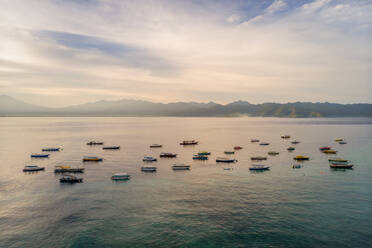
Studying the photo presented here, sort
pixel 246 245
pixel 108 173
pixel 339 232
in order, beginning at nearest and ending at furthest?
pixel 246 245 → pixel 339 232 → pixel 108 173

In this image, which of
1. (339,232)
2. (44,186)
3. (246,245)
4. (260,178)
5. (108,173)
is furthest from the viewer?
(108,173)

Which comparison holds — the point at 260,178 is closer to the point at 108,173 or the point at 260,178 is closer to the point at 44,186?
the point at 108,173

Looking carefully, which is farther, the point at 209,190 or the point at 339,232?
the point at 209,190

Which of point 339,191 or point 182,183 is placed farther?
point 182,183

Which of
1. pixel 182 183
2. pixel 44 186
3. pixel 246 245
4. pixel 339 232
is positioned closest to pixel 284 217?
pixel 339 232

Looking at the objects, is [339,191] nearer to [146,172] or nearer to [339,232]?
[339,232]

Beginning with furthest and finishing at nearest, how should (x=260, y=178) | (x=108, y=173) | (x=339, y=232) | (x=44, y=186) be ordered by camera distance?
(x=108, y=173)
(x=260, y=178)
(x=44, y=186)
(x=339, y=232)

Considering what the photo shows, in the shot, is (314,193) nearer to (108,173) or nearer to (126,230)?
(126,230)

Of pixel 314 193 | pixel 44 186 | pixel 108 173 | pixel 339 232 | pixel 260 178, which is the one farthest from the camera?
pixel 108 173

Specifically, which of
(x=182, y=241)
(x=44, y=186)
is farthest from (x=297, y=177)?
(x=44, y=186)
